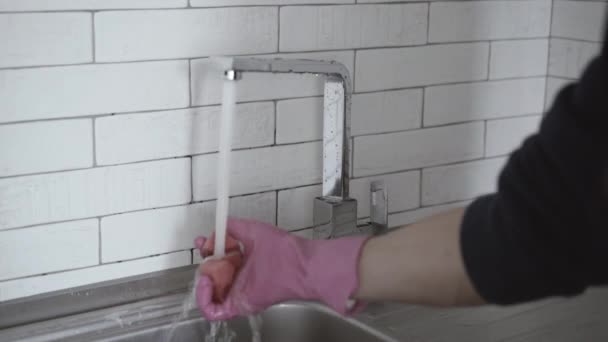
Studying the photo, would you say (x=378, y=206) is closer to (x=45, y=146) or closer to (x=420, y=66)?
(x=420, y=66)

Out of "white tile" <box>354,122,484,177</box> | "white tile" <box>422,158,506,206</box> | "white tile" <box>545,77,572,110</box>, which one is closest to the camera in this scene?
"white tile" <box>354,122,484,177</box>

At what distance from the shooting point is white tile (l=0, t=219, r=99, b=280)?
47.2 inches

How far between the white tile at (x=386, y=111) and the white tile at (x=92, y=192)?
0.36 meters

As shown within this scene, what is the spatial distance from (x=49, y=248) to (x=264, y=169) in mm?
372

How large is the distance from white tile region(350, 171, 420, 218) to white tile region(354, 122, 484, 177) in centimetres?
1

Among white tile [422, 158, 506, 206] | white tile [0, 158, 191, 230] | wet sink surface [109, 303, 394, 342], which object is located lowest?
wet sink surface [109, 303, 394, 342]

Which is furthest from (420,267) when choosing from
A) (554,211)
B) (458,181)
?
(458,181)

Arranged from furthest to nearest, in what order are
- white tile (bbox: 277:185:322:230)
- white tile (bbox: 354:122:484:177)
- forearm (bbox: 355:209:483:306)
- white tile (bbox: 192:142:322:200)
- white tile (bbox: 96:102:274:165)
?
1. white tile (bbox: 354:122:484:177)
2. white tile (bbox: 277:185:322:230)
3. white tile (bbox: 192:142:322:200)
4. white tile (bbox: 96:102:274:165)
5. forearm (bbox: 355:209:483:306)

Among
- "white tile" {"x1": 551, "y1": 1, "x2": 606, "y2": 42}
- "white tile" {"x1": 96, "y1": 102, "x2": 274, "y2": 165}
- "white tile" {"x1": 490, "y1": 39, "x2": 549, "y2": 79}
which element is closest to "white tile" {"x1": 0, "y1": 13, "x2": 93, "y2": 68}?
"white tile" {"x1": 96, "y1": 102, "x2": 274, "y2": 165}

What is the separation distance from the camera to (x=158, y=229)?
4.33 feet

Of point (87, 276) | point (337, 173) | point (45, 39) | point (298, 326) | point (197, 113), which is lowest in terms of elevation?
point (298, 326)

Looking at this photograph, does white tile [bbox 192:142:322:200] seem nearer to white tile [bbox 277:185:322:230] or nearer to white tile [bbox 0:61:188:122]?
white tile [bbox 277:185:322:230]

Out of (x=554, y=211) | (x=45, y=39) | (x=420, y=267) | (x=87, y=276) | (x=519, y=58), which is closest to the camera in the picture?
(x=554, y=211)

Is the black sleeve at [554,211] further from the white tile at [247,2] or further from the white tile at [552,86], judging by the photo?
the white tile at [552,86]
